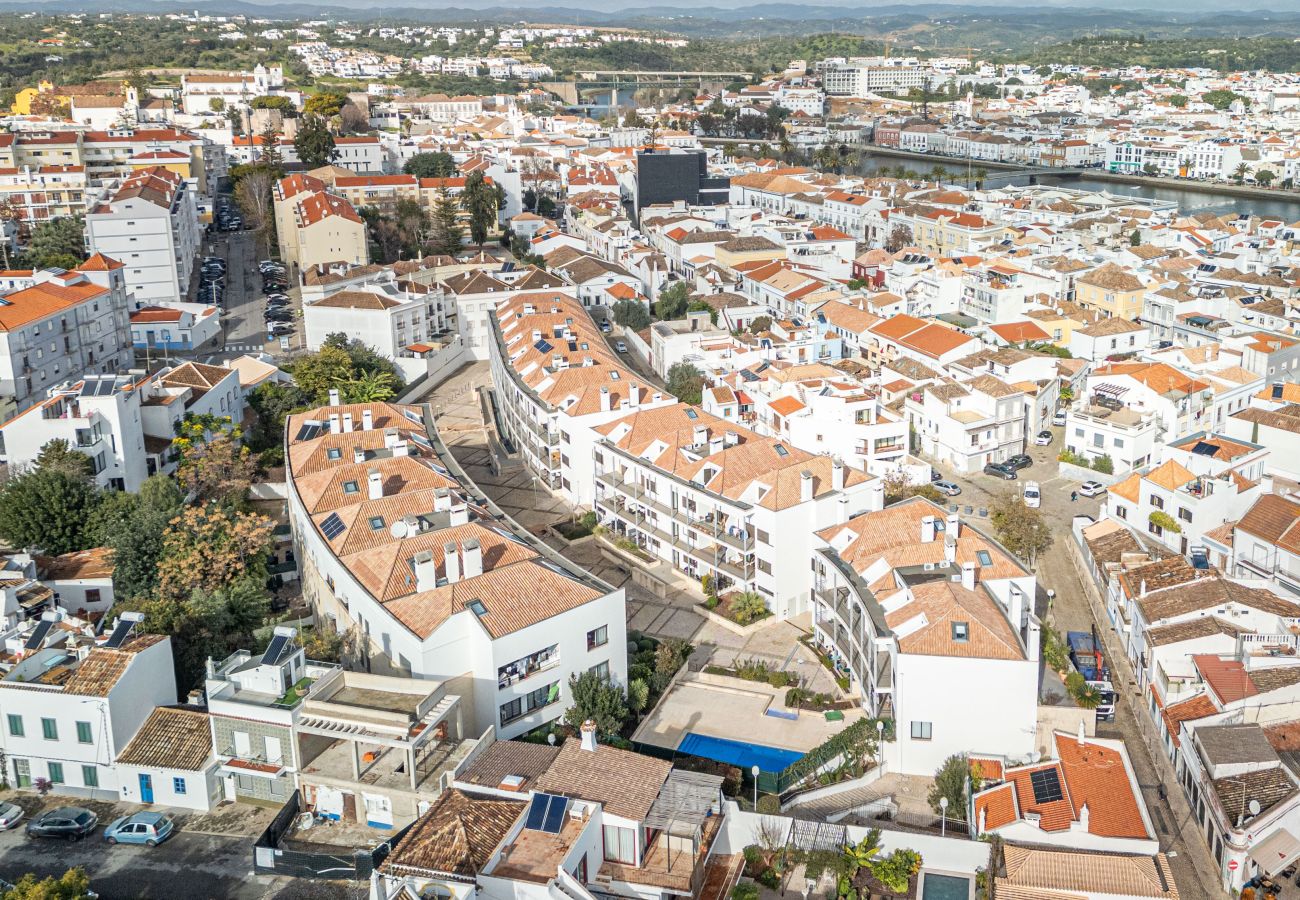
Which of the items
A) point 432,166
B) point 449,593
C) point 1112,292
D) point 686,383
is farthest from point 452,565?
point 432,166

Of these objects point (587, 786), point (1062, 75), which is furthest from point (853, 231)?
point (1062, 75)

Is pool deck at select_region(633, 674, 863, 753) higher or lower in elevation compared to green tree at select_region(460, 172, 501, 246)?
lower

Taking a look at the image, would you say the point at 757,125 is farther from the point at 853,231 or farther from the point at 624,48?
the point at 624,48

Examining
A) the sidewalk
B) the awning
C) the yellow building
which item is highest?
the yellow building

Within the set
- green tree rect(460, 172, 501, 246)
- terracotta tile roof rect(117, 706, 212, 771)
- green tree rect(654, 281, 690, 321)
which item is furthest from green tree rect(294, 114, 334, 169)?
terracotta tile roof rect(117, 706, 212, 771)

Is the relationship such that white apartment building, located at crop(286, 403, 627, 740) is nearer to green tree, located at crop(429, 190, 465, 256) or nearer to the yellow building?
the yellow building

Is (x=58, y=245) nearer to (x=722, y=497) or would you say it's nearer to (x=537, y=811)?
(x=722, y=497)
